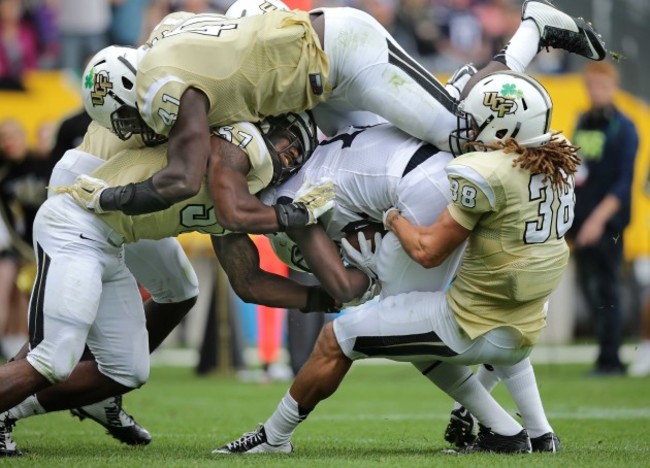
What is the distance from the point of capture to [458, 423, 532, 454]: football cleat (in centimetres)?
570

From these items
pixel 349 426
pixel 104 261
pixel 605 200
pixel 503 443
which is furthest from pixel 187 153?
pixel 605 200

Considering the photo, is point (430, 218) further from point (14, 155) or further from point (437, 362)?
point (14, 155)

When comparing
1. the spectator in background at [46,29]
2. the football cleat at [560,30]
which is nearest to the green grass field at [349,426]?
the football cleat at [560,30]

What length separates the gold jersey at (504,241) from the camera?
5.28 meters

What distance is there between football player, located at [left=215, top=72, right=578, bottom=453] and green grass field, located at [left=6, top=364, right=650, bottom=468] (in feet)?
1.25

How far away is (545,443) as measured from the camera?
580cm

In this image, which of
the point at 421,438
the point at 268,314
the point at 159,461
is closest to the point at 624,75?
the point at 268,314

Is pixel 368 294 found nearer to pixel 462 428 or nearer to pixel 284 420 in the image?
pixel 284 420

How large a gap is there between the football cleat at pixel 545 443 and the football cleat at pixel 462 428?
1.27ft

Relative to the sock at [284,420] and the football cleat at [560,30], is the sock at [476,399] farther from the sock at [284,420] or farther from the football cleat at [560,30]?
the football cleat at [560,30]

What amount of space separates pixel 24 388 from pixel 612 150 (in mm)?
6672

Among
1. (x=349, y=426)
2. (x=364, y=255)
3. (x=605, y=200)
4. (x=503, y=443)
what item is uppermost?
(x=364, y=255)

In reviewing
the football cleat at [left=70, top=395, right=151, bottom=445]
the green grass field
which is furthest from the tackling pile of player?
the green grass field

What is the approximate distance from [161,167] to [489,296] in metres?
1.61
